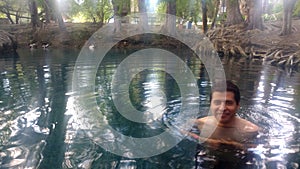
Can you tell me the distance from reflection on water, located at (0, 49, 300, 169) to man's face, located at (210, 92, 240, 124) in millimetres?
534

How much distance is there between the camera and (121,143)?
5020 mm

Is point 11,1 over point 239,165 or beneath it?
over

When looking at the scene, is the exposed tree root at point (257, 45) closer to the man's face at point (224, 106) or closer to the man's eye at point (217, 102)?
the man's face at point (224, 106)

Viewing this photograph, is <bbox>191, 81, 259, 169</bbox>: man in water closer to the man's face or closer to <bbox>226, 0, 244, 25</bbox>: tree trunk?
the man's face

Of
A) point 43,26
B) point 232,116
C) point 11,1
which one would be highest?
point 11,1

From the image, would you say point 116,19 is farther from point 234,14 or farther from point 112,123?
point 112,123

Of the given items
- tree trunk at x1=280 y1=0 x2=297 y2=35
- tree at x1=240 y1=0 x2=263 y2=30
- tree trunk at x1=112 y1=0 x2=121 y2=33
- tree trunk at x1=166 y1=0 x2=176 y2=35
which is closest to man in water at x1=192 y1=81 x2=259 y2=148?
tree trunk at x1=280 y1=0 x2=297 y2=35

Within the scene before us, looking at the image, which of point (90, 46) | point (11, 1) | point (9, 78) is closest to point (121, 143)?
point (9, 78)

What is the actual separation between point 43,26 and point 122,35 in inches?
411

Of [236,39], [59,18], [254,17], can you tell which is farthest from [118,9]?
[254,17]

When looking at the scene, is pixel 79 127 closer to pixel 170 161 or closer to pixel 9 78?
pixel 170 161

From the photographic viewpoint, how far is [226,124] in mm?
4914

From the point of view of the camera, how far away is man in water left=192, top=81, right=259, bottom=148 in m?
4.62

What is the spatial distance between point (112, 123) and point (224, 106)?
2.39 meters
